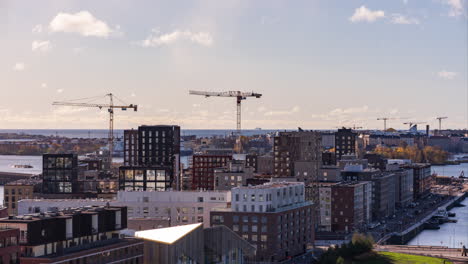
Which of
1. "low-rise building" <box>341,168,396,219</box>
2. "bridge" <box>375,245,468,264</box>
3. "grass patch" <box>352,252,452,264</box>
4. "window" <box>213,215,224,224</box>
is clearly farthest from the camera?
"low-rise building" <box>341,168,396,219</box>

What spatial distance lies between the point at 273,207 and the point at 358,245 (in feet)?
14.3

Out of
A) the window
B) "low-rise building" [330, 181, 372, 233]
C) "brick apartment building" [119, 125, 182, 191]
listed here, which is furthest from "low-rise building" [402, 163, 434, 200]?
the window

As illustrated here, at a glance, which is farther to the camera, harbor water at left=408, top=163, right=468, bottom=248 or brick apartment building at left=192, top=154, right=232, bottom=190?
brick apartment building at left=192, top=154, right=232, bottom=190

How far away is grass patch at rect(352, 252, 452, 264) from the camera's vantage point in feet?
140

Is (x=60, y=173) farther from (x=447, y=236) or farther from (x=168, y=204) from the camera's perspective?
(x=447, y=236)

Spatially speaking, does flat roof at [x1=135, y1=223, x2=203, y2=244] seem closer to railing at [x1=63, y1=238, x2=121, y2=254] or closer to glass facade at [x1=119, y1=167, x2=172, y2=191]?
railing at [x1=63, y1=238, x2=121, y2=254]

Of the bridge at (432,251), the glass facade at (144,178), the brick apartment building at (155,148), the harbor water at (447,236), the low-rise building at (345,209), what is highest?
the brick apartment building at (155,148)

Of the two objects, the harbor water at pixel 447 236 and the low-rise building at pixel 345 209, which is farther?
the low-rise building at pixel 345 209

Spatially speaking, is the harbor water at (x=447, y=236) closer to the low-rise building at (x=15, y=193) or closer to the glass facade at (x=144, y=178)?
the glass facade at (x=144, y=178)

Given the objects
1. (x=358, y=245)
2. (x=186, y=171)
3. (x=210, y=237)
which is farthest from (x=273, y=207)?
(x=186, y=171)

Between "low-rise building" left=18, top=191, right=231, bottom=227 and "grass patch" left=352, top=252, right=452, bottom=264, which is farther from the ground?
"low-rise building" left=18, top=191, right=231, bottom=227

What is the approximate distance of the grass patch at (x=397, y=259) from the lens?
42.8 meters

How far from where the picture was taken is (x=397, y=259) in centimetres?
4388

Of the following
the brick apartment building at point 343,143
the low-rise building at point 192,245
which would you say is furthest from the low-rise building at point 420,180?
the low-rise building at point 192,245
